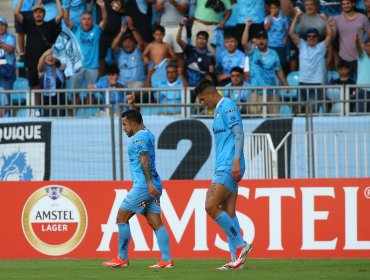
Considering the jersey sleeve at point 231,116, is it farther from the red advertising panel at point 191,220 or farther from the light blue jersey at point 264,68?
the light blue jersey at point 264,68

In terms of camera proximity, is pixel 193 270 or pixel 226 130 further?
pixel 193 270

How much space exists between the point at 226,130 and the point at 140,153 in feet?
3.97

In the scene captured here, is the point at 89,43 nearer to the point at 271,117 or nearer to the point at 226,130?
the point at 271,117

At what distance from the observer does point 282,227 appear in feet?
53.9

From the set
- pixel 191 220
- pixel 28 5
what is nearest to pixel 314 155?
pixel 191 220

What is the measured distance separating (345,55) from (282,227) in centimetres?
549

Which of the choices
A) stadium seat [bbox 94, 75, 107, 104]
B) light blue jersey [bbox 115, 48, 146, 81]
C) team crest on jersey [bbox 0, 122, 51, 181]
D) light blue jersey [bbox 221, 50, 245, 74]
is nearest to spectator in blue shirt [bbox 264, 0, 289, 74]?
light blue jersey [bbox 221, 50, 245, 74]

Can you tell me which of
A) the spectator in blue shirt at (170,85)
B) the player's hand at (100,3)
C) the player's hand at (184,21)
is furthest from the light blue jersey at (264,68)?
the player's hand at (100,3)

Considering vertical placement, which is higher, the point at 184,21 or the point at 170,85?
the point at 184,21

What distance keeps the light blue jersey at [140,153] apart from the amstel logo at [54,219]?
3.71 meters

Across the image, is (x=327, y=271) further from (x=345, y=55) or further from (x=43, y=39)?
(x=43, y=39)

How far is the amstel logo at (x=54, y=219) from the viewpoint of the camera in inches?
656

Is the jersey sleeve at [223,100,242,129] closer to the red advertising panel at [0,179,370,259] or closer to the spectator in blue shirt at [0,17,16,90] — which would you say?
the red advertising panel at [0,179,370,259]

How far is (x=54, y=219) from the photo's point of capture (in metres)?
16.8
